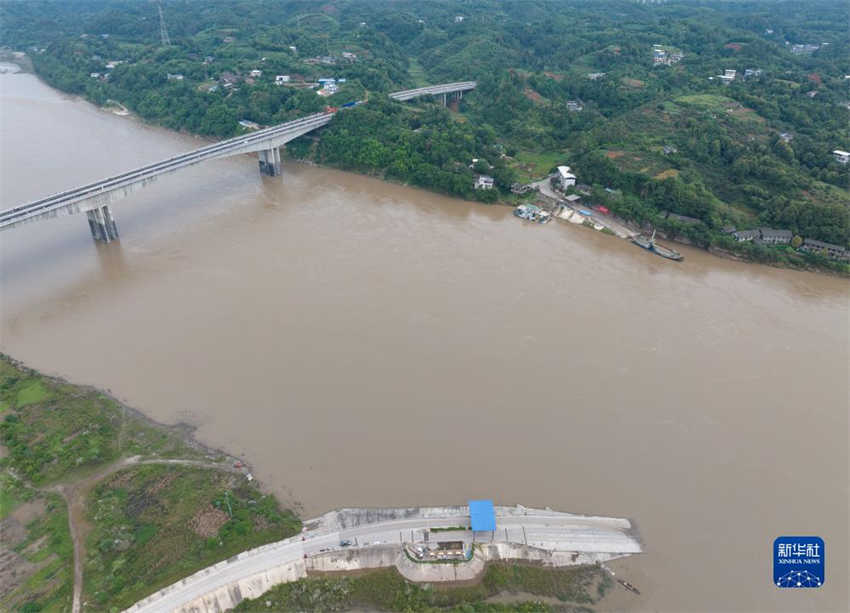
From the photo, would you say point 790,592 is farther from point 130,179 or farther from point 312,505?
point 130,179

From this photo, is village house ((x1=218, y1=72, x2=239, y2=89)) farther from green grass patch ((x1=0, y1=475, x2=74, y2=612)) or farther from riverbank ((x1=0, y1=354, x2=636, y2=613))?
green grass patch ((x1=0, y1=475, x2=74, y2=612))

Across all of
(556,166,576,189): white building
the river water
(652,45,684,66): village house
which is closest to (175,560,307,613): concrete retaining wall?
the river water

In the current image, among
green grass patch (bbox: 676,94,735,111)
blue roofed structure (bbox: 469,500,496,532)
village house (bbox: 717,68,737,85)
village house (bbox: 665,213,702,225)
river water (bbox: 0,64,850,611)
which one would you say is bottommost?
river water (bbox: 0,64,850,611)

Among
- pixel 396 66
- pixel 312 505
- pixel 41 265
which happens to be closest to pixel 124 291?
pixel 41 265

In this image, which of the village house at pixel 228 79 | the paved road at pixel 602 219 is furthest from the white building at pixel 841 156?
the village house at pixel 228 79

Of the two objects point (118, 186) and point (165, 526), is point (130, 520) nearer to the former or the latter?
point (165, 526)
